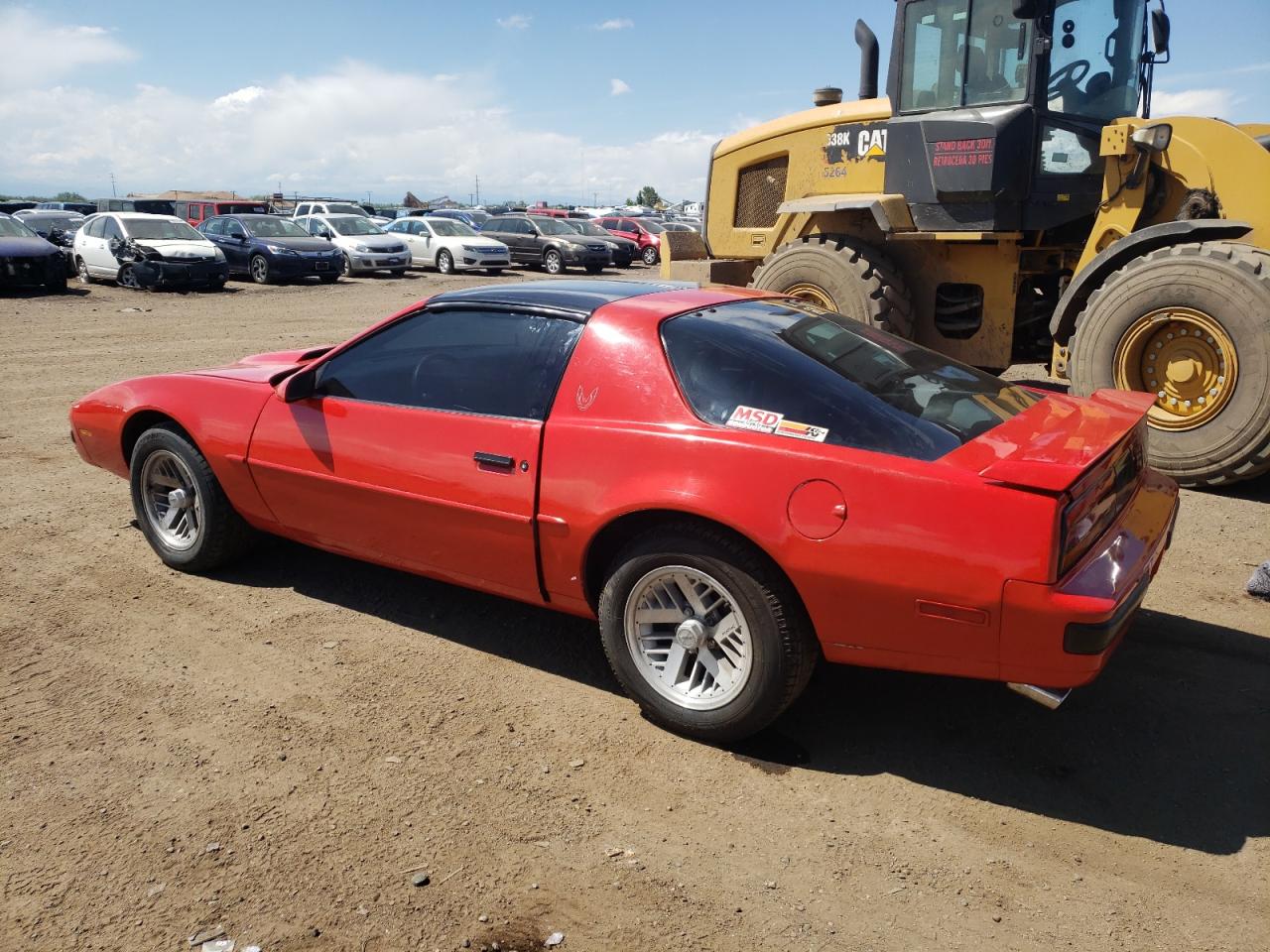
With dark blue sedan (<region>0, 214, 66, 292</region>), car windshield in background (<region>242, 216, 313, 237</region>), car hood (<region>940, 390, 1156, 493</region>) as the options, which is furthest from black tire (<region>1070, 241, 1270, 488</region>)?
car windshield in background (<region>242, 216, 313, 237</region>)

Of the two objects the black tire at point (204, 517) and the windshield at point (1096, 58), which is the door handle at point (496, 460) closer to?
the black tire at point (204, 517)

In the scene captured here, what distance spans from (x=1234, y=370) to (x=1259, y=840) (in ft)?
12.4

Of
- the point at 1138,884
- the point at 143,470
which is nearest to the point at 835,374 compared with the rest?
the point at 1138,884

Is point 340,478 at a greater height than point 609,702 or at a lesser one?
greater

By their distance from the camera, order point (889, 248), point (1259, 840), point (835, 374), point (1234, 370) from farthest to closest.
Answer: point (889, 248) → point (1234, 370) → point (835, 374) → point (1259, 840)

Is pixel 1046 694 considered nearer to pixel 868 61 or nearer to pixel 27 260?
pixel 868 61

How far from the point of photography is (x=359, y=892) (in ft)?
8.59

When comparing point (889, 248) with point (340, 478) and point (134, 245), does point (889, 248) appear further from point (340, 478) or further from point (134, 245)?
point (134, 245)

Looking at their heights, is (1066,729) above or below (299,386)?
below

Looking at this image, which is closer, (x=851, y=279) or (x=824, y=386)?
(x=824, y=386)

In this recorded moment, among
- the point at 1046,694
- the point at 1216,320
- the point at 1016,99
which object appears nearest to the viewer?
the point at 1046,694

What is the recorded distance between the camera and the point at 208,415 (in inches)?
175

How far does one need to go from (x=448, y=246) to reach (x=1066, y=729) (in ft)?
78.3

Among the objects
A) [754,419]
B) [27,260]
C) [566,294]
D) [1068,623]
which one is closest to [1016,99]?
[566,294]
